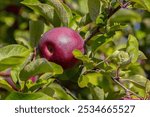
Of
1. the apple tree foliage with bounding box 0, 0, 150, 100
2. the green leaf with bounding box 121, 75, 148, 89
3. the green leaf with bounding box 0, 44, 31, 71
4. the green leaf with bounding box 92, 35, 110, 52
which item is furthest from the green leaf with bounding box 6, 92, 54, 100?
the green leaf with bounding box 121, 75, 148, 89

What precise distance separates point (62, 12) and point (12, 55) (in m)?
0.26

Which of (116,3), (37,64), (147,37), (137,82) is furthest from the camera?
(147,37)

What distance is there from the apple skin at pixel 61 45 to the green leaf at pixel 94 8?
99 mm

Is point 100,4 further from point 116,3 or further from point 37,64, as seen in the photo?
point 37,64

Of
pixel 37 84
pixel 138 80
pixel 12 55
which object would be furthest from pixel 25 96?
pixel 138 80

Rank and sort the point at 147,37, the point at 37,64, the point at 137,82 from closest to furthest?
the point at 37,64 → the point at 137,82 → the point at 147,37

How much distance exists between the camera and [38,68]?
62.4 inches

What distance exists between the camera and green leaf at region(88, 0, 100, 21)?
175 centimetres

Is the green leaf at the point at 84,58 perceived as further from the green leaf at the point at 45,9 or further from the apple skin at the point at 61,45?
the green leaf at the point at 45,9

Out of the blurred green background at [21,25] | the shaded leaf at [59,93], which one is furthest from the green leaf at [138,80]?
the blurred green background at [21,25]

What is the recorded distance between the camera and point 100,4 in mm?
1769

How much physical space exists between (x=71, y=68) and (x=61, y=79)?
13 cm

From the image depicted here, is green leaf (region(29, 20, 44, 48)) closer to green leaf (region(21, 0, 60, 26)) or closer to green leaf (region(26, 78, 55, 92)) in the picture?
green leaf (region(21, 0, 60, 26))

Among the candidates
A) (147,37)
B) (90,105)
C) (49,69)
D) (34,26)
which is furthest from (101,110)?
(147,37)
